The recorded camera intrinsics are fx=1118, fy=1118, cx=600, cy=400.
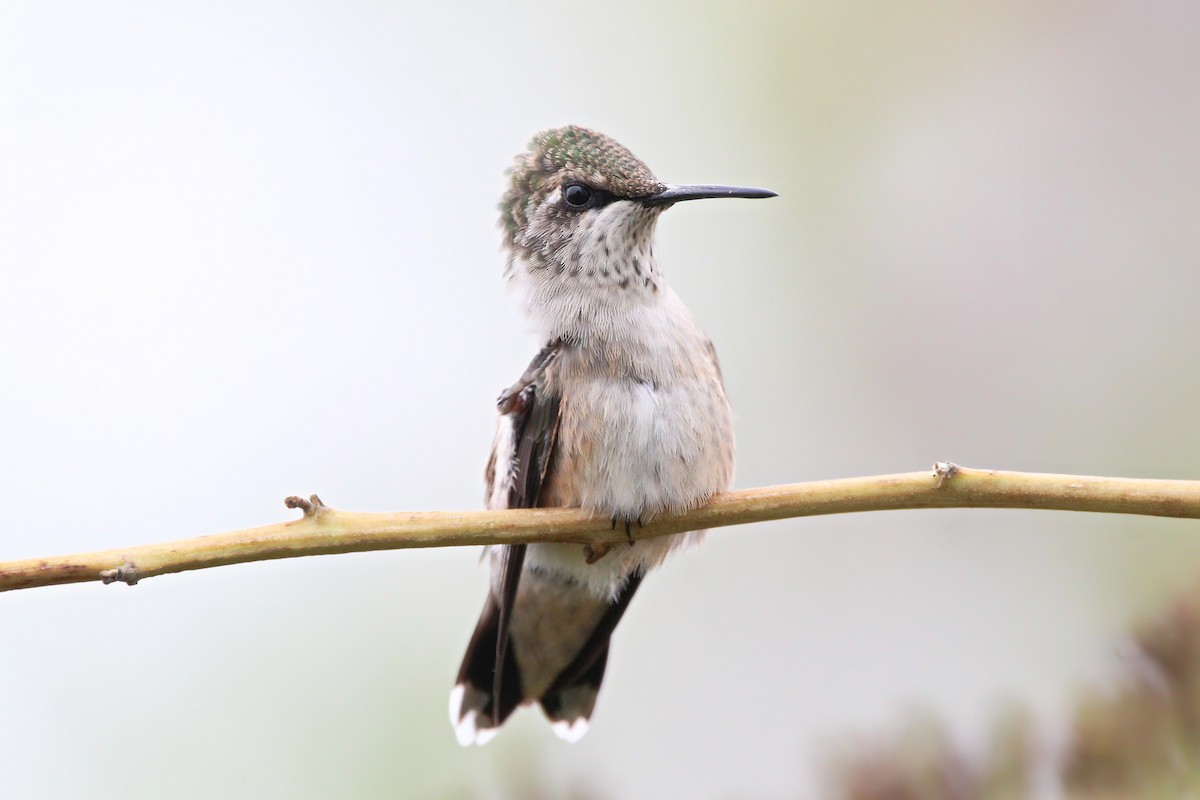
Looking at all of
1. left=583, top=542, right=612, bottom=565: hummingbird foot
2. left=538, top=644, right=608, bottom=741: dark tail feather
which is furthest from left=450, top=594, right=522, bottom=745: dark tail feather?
left=583, top=542, right=612, bottom=565: hummingbird foot

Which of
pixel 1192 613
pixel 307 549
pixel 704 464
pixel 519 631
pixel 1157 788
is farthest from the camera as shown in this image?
pixel 519 631

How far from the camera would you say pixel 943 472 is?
2.25 m

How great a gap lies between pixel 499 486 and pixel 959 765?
183cm

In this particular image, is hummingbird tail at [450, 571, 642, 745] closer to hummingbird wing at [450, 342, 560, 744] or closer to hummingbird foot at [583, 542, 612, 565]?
hummingbird wing at [450, 342, 560, 744]

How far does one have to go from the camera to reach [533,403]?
3.36m

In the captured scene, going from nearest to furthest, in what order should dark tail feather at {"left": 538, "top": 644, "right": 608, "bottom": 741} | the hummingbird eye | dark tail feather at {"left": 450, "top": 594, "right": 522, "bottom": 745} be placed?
the hummingbird eye, dark tail feather at {"left": 450, "top": 594, "right": 522, "bottom": 745}, dark tail feather at {"left": 538, "top": 644, "right": 608, "bottom": 741}

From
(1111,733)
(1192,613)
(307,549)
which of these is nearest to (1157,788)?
(1111,733)

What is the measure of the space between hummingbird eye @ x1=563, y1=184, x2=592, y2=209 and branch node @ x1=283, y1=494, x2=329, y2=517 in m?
1.64

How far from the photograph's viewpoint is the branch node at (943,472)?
2246 mm

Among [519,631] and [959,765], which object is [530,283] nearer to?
[519,631]

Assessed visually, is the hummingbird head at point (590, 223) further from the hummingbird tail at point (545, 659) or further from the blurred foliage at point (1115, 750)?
the blurred foliage at point (1115, 750)

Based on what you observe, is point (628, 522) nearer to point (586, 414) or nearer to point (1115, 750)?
point (586, 414)

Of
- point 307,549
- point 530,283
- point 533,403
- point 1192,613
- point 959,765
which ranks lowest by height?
point 959,765

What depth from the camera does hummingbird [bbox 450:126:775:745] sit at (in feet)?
10.6
